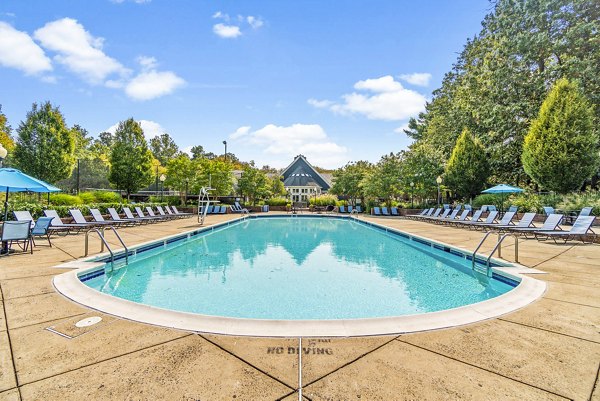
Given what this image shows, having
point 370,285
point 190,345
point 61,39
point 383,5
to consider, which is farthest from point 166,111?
point 190,345

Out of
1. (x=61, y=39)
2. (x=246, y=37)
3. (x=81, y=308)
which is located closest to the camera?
(x=81, y=308)

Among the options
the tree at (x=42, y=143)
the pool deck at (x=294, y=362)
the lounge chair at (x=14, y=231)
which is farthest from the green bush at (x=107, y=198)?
the pool deck at (x=294, y=362)

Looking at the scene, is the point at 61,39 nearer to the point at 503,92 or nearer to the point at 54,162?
the point at 54,162

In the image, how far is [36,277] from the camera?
504 cm

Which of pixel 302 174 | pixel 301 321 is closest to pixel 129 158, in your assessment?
pixel 301 321

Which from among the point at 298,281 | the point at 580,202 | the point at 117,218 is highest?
the point at 580,202

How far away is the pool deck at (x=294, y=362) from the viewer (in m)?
2.10

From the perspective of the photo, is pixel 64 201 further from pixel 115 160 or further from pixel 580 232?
pixel 580 232

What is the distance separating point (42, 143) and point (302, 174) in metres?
37.8

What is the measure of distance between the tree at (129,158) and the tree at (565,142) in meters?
23.2

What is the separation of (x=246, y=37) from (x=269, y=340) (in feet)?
46.1

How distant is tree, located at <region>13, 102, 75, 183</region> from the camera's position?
1773 cm

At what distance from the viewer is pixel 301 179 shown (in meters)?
51.4

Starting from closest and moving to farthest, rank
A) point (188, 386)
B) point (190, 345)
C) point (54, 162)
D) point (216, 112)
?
1. point (188, 386)
2. point (190, 345)
3. point (54, 162)
4. point (216, 112)
